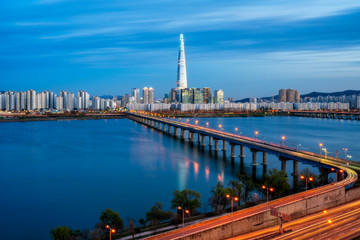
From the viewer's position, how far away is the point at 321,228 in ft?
28.1

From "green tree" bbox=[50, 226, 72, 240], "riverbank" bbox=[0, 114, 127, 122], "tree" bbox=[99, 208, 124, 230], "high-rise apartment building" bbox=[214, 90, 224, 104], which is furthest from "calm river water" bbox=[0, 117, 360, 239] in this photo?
"high-rise apartment building" bbox=[214, 90, 224, 104]

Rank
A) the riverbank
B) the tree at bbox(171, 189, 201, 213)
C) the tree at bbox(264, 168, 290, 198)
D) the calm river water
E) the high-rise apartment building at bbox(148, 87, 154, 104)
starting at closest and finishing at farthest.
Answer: the tree at bbox(171, 189, 201, 213), the calm river water, the tree at bbox(264, 168, 290, 198), the riverbank, the high-rise apartment building at bbox(148, 87, 154, 104)

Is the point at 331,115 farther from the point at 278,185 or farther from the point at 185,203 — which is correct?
the point at 185,203

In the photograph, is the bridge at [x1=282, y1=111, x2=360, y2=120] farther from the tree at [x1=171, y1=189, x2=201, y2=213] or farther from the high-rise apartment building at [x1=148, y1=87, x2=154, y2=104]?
the high-rise apartment building at [x1=148, y1=87, x2=154, y2=104]

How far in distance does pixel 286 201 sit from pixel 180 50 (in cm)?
12044

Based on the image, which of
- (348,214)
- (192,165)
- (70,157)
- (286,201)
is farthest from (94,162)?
(348,214)

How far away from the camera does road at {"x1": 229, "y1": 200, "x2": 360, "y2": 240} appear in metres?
8.09

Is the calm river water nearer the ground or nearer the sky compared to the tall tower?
nearer the ground

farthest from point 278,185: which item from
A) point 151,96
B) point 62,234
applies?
point 151,96

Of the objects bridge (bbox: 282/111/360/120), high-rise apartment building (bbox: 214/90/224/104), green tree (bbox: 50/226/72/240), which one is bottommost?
green tree (bbox: 50/226/72/240)

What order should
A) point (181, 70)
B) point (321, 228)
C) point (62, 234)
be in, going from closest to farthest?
point (321, 228) < point (62, 234) < point (181, 70)

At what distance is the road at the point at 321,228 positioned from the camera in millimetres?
8086

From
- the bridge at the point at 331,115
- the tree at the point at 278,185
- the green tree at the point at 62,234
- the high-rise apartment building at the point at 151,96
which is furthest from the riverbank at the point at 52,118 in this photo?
the high-rise apartment building at the point at 151,96

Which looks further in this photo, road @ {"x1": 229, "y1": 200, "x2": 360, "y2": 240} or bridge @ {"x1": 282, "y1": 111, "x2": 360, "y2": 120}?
bridge @ {"x1": 282, "y1": 111, "x2": 360, "y2": 120}
